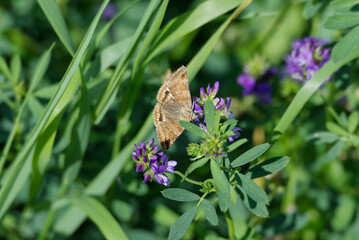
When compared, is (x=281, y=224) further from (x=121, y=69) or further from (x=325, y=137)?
(x=121, y=69)

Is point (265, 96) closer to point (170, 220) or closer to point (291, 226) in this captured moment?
point (291, 226)

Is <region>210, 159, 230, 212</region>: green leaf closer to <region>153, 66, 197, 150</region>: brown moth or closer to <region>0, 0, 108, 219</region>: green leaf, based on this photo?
<region>153, 66, 197, 150</region>: brown moth

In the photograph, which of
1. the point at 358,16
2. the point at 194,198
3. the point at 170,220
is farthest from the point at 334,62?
the point at 170,220

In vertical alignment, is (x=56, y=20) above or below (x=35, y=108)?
above

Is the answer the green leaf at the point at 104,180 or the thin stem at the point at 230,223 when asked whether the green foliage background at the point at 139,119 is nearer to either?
the green leaf at the point at 104,180

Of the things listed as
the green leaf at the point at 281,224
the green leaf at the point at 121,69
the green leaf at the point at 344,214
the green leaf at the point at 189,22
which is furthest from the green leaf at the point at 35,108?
the green leaf at the point at 344,214

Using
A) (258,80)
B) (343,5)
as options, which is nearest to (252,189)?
(343,5)
